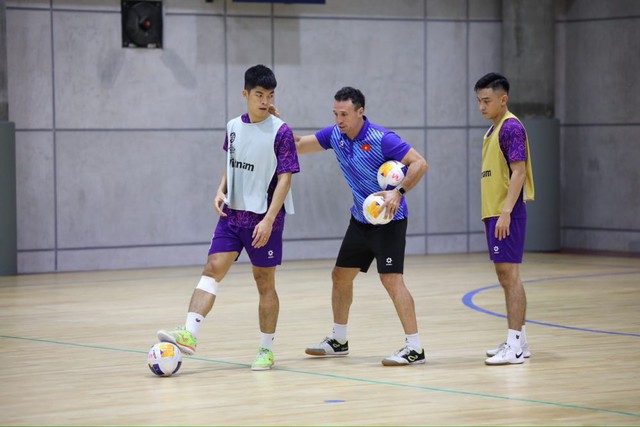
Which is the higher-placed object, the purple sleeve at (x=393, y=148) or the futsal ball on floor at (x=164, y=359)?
the purple sleeve at (x=393, y=148)

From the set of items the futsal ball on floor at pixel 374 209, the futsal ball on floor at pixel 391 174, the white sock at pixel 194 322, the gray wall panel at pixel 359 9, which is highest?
the gray wall panel at pixel 359 9

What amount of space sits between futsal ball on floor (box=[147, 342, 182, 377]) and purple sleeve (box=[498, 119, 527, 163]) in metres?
2.69

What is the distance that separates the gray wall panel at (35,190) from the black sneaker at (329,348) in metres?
7.83

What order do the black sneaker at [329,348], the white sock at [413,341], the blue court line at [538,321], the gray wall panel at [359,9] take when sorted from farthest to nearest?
the gray wall panel at [359,9] → the blue court line at [538,321] → the black sneaker at [329,348] → the white sock at [413,341]

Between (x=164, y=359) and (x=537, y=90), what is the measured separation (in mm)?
11532

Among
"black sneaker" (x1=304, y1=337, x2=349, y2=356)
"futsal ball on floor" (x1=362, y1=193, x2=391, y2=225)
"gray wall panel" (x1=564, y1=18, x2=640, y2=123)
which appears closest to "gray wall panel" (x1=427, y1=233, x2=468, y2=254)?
"gray wall panel" (x1=564, y1=18, x2=640, y2=123)

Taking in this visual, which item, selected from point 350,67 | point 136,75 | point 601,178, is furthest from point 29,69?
point 601,178

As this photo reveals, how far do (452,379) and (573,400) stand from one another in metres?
0.98

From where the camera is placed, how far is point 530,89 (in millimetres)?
17922

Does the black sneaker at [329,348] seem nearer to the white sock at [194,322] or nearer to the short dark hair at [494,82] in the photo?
the white sock at [194,322]

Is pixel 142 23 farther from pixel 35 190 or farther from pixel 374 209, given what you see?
pixel 374 209

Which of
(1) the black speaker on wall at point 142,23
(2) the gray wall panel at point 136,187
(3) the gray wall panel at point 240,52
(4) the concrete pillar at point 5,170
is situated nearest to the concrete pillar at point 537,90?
(3) the gray wall panel at point 240,52

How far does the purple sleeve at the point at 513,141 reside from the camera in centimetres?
831

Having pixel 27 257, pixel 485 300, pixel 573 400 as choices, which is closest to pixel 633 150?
pixel 485 300
